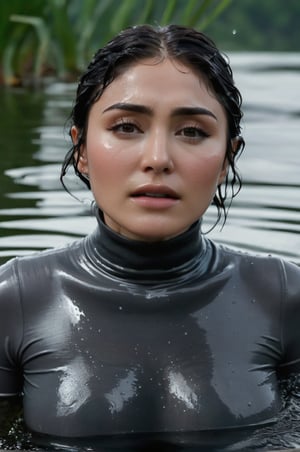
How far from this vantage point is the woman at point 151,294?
2.82 metres

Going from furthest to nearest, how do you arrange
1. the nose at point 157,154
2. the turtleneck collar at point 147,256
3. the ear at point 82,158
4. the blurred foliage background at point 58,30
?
the blurred foliage background at point 58,30
the ear at point 82,158
the turtleneck collar at point 147,256
the nose at point 157,154

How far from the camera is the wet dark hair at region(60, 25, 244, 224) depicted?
2850 millimetres

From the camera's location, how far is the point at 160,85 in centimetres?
280

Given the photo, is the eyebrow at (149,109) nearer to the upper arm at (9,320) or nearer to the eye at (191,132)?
the eye at (191,132)

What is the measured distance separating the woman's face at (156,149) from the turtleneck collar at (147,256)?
0.03m

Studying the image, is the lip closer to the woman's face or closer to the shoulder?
the woman's face

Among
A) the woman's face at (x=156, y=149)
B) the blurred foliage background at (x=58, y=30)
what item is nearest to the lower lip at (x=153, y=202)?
the woman's face at (x=156, y=149)

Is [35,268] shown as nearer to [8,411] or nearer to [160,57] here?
[8,411]

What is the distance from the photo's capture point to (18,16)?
9312 millimetres

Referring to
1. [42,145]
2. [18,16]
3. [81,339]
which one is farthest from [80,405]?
[18,16]

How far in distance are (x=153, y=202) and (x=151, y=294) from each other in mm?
218

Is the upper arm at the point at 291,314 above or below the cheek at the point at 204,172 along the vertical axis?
below

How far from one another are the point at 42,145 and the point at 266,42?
2226 centimetres

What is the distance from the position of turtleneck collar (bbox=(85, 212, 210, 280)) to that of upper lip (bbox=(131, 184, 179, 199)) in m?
0.13
